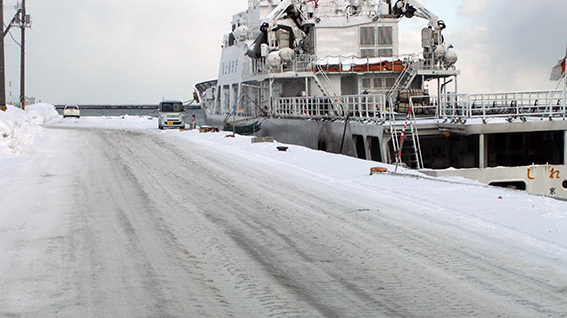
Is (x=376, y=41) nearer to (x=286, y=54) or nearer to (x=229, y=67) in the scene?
(x=286, y=54)

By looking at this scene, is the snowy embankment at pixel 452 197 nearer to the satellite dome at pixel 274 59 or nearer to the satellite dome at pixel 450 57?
the satellite dome at pixel 274 59

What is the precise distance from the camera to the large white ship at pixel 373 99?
64.3 ft

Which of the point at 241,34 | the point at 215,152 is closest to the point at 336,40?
the point at 241,34

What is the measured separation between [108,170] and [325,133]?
11425 mm

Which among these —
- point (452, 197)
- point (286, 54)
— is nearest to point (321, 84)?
point (286, 54)

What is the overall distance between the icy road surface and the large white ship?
20.0 feet

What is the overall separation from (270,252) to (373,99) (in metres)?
16.0

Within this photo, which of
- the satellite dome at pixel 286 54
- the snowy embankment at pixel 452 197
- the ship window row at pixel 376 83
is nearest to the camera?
the snowy embankment at pixel 452 197

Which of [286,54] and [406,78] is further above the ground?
[286,54]

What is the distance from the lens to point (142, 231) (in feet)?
29.5

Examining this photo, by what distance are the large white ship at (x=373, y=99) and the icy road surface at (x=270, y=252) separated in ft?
20.0

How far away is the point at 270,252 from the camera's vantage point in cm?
771

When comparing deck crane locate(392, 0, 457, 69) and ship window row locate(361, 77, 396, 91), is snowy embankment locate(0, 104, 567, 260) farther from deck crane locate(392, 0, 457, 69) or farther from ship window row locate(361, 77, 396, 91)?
deck crane locate(392, 0, 457, 69)

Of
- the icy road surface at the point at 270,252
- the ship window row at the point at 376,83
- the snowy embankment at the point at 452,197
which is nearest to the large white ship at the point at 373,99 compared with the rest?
the ship window row at the point at 376,83
